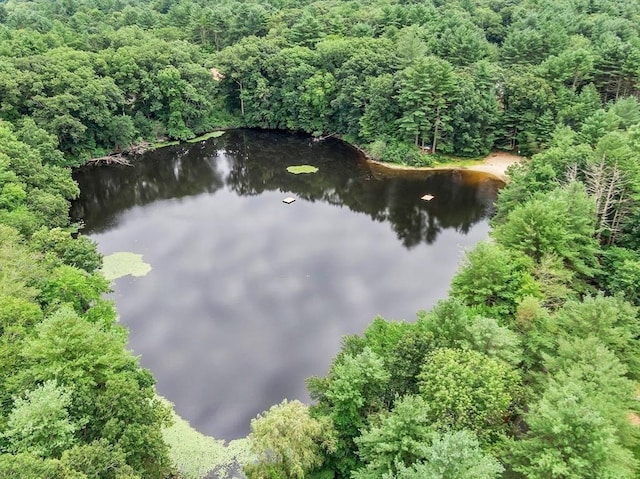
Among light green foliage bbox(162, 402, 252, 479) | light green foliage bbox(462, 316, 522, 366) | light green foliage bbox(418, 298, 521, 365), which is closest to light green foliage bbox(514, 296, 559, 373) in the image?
light green foliage bbox(418, 298, 521, 365)

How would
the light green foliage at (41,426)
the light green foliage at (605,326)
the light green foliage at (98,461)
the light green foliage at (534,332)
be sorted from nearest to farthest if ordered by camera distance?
the light green foliage at (98,461)
the light green foliage at (41,426)
the light green foliage at (605,326)
the light green foliage at (534,332)

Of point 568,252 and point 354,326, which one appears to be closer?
point 568,252

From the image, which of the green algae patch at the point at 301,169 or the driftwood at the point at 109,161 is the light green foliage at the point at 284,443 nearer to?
the green algae patch at the point at 301,169

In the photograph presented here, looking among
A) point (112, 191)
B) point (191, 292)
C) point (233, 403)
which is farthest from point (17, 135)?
point (233, 403)

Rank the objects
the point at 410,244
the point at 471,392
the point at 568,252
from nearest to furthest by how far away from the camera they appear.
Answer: the point at 471,392, the point at 568,252, the point at 410,244

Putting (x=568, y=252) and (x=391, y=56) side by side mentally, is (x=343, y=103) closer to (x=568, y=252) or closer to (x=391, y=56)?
Answer: (x=391, y=56)

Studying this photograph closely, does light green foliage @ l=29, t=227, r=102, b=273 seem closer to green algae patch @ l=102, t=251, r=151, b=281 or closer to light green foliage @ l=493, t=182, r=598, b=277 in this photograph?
green algae patch @ l=102, t=251, r=151, b=281

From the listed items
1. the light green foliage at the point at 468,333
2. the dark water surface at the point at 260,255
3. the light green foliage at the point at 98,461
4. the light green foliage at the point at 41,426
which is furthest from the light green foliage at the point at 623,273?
the light green foliage at the point at 41,426
